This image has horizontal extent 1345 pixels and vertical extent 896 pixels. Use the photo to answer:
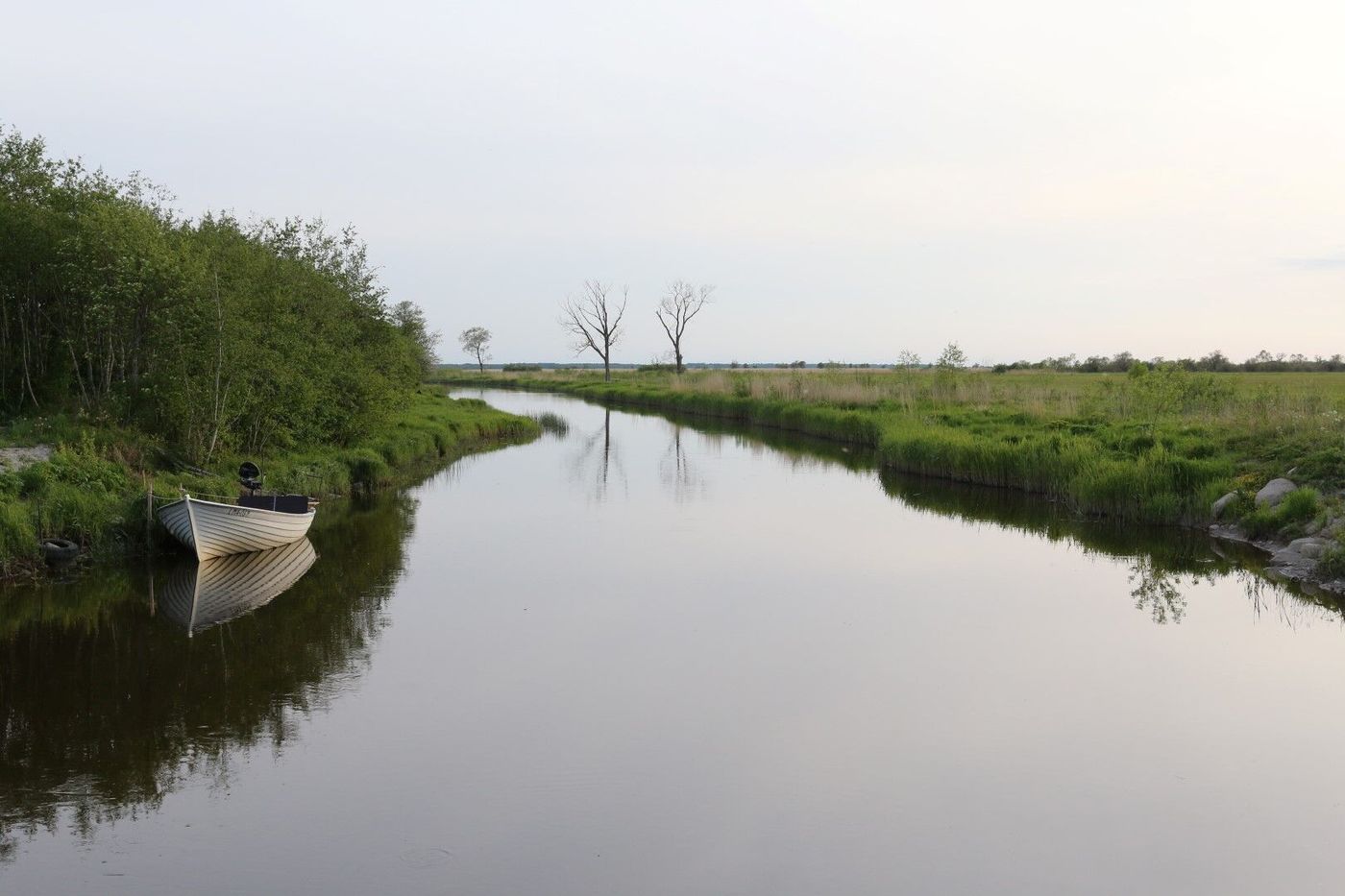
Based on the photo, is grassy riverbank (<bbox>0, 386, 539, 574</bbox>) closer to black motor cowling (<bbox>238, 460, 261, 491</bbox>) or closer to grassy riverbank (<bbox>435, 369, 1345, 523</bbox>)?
black motor cowling (<bbox>238, 460, 261, 491</bbox>)

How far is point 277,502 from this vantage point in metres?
14.3

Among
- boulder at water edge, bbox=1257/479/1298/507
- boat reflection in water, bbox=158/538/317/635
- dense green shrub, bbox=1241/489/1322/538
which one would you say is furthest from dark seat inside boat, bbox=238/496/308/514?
boulder at water edge, bbox=1257/479/1298/507

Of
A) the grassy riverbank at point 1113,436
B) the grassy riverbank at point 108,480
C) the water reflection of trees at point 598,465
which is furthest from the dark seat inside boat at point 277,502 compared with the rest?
the grassy riverbank at point 1113,436

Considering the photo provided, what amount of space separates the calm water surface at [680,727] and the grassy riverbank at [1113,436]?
85.0 inches

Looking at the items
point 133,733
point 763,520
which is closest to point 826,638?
point 133,733

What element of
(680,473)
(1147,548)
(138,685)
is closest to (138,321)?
(138,685)

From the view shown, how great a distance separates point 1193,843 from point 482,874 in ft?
13.4

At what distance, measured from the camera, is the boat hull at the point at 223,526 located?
493 inches

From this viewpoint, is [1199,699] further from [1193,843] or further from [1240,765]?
[1193,843]

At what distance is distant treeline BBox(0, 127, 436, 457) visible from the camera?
51.0ft

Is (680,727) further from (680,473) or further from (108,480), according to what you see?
(680,473)

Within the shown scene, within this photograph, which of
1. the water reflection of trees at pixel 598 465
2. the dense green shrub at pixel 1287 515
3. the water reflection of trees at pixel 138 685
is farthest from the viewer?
the water reflection of trees at pixel 598 465

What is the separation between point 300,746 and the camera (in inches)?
292

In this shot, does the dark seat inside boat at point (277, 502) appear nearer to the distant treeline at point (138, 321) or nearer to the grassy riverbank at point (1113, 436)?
the distant treeline at point (138, 321)
